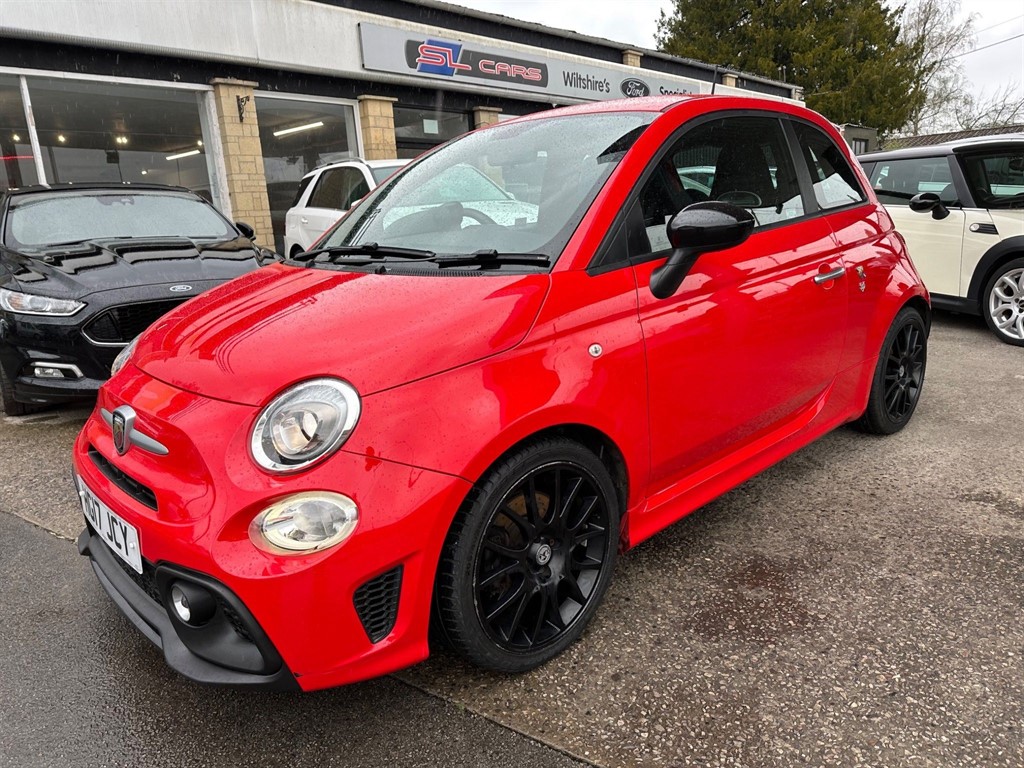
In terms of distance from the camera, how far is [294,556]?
5.14 feet

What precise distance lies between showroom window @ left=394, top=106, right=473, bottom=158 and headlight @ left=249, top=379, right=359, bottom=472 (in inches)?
460

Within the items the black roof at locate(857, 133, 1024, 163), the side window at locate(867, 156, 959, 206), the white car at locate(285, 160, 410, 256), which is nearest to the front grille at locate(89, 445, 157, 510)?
the white car at locate(285, 160, 410, 256)

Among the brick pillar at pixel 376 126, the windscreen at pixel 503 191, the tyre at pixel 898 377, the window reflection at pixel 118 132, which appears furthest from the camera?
the brick pillar at pixel 376 126

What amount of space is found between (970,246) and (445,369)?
5837 millimetres

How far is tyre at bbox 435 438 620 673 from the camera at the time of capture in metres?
1.79

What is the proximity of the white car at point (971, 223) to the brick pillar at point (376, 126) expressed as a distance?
848cm

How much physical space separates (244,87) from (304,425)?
10534 millimetres

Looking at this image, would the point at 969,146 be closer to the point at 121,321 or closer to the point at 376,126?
the point at 121,321

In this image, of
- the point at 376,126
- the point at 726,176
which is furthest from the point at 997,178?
the point at 376,126

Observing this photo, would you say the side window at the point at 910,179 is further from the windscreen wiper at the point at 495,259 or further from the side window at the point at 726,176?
the windscreen wiper at the point at 495,259

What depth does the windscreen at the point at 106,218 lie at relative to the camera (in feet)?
15.9

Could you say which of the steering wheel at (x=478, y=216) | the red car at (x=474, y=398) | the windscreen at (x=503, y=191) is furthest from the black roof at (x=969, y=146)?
the steering wheel at (x=478, y=216)

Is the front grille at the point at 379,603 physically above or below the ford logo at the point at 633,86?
below

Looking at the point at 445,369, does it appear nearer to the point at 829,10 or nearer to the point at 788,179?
the point at 788,179
